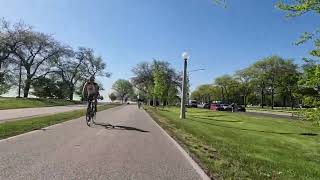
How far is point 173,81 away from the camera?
130000 mm

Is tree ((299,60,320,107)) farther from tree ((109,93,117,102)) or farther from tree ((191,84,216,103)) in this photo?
tree ((109,93,117,102))

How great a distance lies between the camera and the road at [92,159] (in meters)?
8.55

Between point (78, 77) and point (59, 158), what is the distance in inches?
4060

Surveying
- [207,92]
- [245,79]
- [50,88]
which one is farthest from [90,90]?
[207,92]

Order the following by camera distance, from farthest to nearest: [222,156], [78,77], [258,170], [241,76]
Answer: [241,76], [78,77], [222,156], [258,170]

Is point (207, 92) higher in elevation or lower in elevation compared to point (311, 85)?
higher

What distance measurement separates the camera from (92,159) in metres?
10.3

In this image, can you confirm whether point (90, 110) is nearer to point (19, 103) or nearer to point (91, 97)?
point (91, 97)

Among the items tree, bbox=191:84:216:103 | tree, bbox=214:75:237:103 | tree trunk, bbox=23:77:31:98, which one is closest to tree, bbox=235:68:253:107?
tree, bbox=214:75:237:103

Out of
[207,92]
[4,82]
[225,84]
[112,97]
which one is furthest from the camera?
[112,97]

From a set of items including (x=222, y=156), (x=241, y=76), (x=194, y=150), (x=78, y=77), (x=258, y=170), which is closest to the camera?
(x=258, y=170)

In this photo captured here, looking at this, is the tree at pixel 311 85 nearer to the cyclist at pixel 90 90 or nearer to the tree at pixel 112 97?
the cyclist at pixel 90 90

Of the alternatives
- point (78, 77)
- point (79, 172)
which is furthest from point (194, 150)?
point (78, 77)

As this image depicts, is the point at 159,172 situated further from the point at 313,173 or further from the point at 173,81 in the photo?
the point at 173,81
